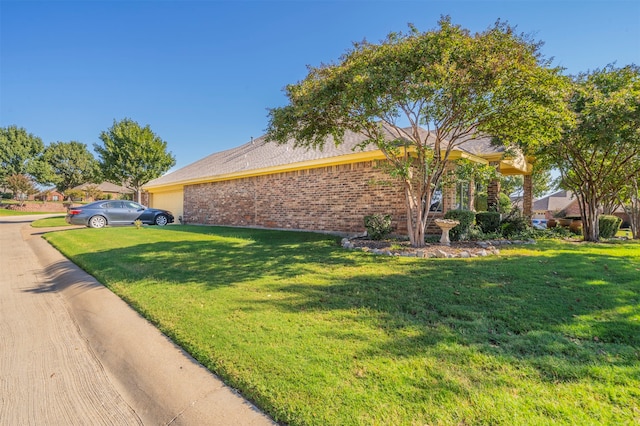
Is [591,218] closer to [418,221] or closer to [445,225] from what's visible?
[445,225]

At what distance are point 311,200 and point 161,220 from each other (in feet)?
31.7

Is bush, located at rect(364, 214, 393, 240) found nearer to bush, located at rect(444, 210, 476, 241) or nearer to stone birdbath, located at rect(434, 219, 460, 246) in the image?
stone birdbath, located at rect(434, 219, 460, 246)

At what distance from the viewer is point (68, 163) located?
46.1 metres

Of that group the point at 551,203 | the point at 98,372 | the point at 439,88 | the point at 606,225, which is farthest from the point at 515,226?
the point at 551,203

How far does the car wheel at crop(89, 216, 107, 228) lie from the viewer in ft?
44.4

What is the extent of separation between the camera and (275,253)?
7.41 m

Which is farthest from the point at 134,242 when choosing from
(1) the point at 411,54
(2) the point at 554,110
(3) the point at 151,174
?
(3) the point at 151,174

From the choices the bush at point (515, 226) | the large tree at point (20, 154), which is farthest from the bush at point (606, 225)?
the large tree at point (20, 154)

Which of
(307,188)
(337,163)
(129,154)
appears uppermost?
(129,154)

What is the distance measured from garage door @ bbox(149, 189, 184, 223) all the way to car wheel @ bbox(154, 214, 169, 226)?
252 cm

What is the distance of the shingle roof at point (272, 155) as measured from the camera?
37.0ft

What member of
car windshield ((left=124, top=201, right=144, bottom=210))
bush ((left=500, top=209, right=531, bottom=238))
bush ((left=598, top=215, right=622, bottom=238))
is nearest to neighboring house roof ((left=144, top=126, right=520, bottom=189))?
bush ((left=500, top=209, right=531, bottom=238))

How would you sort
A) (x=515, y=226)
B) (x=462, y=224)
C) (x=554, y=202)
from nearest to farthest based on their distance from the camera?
(x=462, y=224) → (x=515, y=226) → (x=554, y=202)

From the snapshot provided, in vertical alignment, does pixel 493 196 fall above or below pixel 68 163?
below
